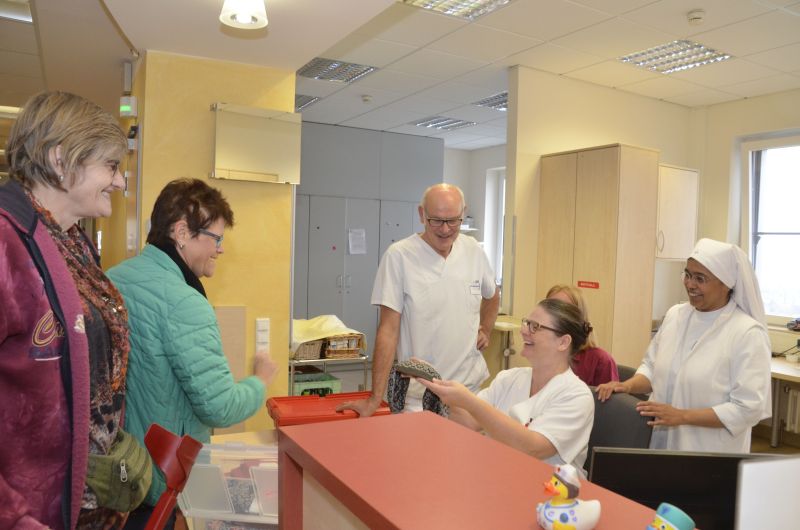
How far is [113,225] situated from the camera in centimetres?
442

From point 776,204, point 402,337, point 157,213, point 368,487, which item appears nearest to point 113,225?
point 402,337

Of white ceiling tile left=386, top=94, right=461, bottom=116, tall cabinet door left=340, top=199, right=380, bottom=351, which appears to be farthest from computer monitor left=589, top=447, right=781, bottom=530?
tall cabinet door left=340, top=199, right=380, bottom=351

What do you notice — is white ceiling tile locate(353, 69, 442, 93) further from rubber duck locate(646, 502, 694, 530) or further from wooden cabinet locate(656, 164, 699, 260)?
rubber duck locate(646, 502, 694, 530)

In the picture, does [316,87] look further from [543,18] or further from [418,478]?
[418,478]

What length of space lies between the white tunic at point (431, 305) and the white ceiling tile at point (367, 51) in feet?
7.53

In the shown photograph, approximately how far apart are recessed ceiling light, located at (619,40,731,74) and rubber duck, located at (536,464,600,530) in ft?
14.9

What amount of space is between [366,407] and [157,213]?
3.42ft

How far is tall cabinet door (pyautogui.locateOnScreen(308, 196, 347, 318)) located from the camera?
7008 millimetres

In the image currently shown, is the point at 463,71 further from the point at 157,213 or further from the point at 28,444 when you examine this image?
the point at 28,444

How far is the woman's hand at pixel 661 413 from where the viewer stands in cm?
198

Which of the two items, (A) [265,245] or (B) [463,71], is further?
(B) [463,71]

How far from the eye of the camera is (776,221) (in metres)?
5.60

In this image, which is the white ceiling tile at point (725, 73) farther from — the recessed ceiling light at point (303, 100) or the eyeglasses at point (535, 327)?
the eyeglasses at point (535, 327)

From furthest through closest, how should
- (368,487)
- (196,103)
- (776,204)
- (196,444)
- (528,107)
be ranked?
(776,204)
(528,107)
(196,103)
(196,444)
(368,487)
